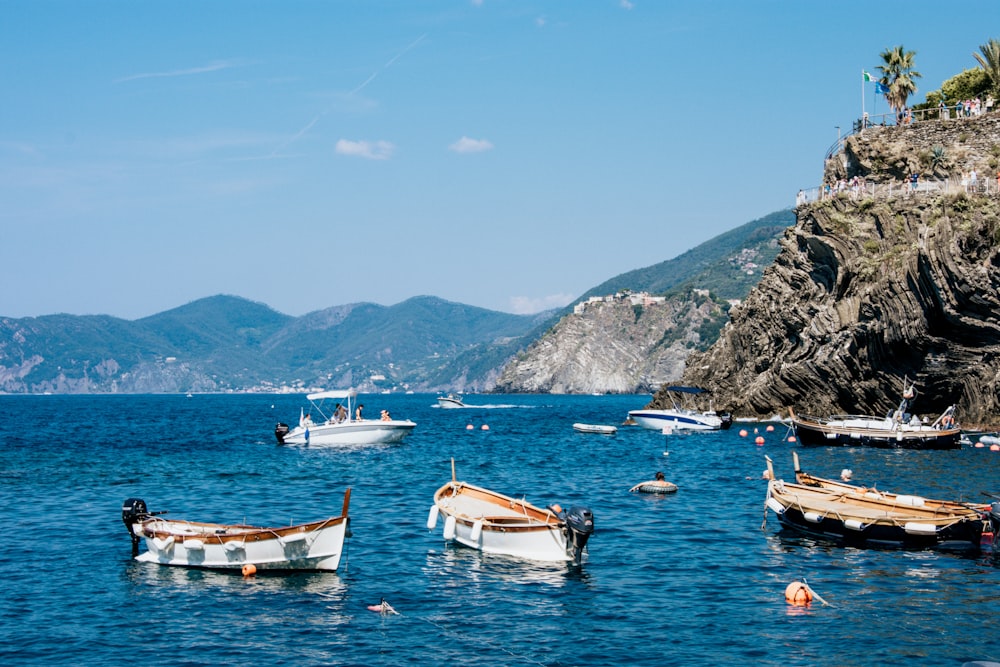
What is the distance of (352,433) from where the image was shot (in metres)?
64.5

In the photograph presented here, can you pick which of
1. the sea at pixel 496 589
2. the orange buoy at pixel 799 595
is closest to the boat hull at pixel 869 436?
the sea at pixel 496 589

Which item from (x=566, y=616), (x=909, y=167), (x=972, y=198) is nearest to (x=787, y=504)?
(x=566, y=616)

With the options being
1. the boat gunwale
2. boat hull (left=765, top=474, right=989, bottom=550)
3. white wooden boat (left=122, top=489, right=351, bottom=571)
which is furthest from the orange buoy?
white wooden boat (left=122, top=489, right=351, bottom=571)

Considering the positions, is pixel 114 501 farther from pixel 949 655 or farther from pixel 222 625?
pixel 949 655

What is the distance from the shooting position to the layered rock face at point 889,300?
58.4m

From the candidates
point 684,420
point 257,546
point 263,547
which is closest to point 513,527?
point 263,547

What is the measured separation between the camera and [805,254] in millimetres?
77125

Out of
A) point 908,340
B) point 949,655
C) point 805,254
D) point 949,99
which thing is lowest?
point 949,655

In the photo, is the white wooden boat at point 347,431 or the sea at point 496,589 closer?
the sea at point 496,589

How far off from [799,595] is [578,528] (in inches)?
234

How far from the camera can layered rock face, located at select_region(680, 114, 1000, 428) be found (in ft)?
192

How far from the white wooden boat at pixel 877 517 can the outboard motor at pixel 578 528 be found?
840 centimetres

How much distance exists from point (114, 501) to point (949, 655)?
32.7 metres

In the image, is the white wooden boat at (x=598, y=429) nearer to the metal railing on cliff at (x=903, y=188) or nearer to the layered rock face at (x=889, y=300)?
the layered rock face at (x=889, y=300)
